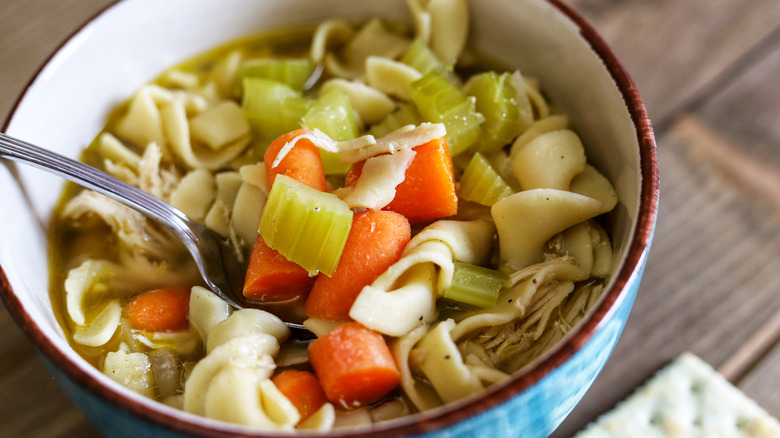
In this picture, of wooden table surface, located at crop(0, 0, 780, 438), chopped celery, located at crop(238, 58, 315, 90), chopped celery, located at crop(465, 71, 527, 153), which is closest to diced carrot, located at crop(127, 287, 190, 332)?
wooden table surface, located at crop(0, 0, 780, 438)

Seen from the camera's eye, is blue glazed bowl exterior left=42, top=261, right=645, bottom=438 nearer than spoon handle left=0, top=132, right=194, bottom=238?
Yes

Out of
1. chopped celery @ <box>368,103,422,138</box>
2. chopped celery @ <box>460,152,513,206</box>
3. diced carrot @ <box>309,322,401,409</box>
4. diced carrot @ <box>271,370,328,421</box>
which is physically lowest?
diced carrot @ <box>271,370,328,421</box>

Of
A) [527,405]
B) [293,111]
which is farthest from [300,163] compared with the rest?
[527,405]

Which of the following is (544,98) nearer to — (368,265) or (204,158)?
(368,265)

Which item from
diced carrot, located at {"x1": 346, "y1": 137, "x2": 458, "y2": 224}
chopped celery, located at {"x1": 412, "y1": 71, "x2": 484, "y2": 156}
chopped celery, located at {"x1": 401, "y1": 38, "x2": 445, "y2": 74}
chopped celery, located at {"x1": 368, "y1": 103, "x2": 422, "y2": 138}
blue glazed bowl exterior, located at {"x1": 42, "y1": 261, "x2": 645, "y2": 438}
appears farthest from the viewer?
chopped celery, located at {"x1": 401, "y1": 38, "x2": 445, "y2": 74}

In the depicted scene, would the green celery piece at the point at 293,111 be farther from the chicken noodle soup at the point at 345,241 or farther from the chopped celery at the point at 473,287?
the chopped celery at the point at 473,287

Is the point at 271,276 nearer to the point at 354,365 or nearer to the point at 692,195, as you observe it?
the point at 354,365

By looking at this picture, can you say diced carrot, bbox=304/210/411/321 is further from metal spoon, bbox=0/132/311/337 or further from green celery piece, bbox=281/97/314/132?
green celery piece, bbox=281/97/314/132

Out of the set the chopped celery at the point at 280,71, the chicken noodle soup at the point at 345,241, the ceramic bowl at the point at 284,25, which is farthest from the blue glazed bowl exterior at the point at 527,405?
the chopped celery at the point at 280,71
